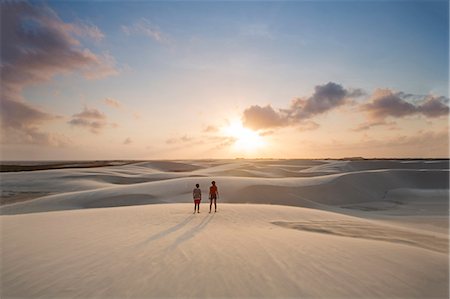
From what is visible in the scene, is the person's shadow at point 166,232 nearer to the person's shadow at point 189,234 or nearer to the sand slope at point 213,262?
the sand slope at point 213,262

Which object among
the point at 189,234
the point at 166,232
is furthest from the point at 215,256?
the point at 166,232

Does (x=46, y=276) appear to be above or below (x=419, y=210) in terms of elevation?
above

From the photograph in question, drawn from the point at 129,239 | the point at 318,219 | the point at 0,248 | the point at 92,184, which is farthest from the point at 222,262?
the point at 92,184

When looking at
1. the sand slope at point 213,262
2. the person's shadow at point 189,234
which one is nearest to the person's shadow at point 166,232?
the sand slope at point 213,262

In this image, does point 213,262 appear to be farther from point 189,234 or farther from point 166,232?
point 166,232

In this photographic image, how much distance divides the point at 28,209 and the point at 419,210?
30879mm

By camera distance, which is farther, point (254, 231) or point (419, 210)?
point (419, 210)

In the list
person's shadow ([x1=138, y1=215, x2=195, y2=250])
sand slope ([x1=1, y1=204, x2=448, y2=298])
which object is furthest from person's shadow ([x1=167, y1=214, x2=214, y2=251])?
person's shadow ([x1=138, y1=215, x2=195, y2=250])

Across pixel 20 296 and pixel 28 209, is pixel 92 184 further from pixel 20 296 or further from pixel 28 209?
pixel 20 296

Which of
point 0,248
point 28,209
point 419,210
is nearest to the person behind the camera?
point 0,248

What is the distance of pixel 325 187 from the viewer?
2889 cm

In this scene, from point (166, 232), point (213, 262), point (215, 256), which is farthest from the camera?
point (166, 232)

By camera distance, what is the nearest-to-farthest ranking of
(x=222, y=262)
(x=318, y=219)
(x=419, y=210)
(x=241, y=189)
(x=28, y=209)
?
(x=222, y=262)
(x=318, y=219)
(x=28, y=209)
(x=419, y=210)
(x=241, y=189)

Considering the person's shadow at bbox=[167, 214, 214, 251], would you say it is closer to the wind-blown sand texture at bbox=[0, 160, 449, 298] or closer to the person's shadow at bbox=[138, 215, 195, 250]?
the wind-blown sand texture at bbox=[0, 160, 449, 298]
